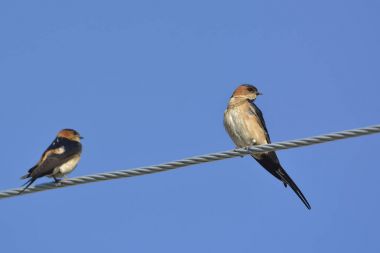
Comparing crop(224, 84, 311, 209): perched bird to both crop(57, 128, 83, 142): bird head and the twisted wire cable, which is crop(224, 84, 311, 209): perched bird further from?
the twisted wire cable

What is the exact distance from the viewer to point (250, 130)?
7.96m

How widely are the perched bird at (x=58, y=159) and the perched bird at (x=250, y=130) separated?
61.0 inches

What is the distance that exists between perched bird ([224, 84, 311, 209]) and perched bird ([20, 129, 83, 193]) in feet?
5.08

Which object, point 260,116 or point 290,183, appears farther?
point 260,116

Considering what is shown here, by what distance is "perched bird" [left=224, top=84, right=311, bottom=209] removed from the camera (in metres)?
A: 7.81

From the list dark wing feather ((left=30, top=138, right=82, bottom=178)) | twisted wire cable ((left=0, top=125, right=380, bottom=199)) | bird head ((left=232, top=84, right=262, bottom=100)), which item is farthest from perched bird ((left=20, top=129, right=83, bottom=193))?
bird head ((left=232, top=84, right=262, bottom=100))

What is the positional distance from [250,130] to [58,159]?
6.31ft

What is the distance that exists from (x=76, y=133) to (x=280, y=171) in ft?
7.69

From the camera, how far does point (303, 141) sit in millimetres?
5262

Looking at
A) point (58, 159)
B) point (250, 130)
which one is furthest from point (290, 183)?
point (58, 159)

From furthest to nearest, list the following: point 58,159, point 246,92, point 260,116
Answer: point 246,92 < point 260,116 < point 58,159

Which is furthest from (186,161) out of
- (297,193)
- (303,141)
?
(297,193)

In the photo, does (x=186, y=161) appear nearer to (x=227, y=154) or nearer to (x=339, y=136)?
(x=227, y=154)

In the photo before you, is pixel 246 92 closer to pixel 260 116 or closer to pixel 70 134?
pixel 260 116
